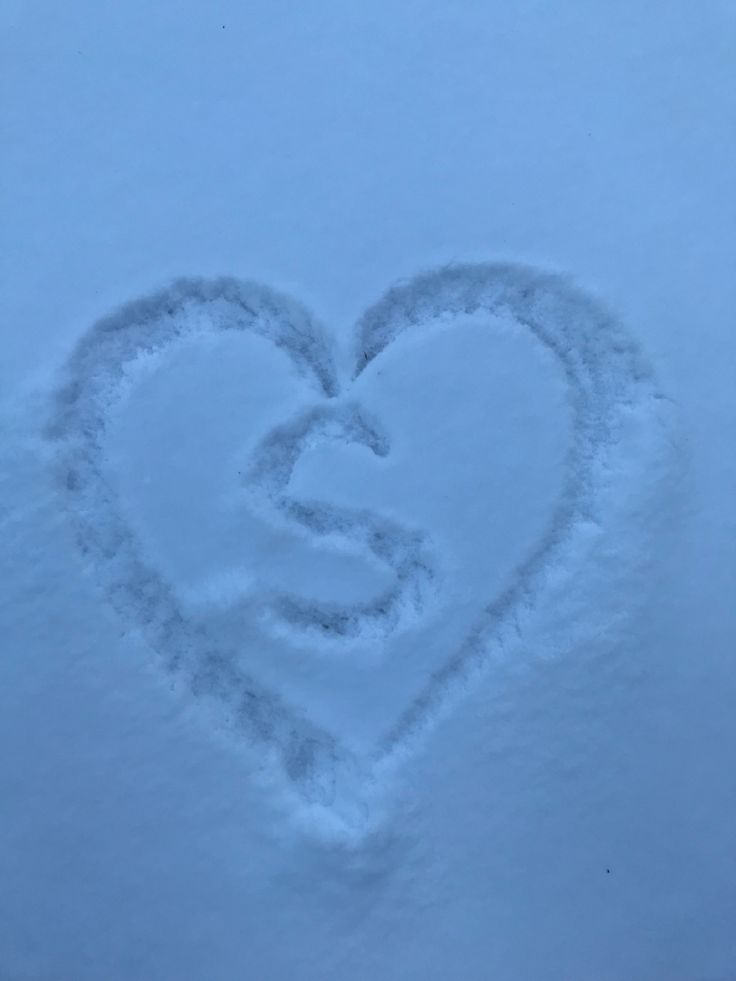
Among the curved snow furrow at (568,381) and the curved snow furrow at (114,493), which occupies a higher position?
the curved snow furrow at (568,381)

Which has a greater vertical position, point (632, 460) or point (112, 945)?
point (632, 460)

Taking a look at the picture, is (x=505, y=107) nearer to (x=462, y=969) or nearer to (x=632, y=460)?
(x=632, y=460)

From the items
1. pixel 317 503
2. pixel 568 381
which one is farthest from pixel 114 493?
pixel 568 381

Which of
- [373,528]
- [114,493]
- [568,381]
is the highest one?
[568,381]

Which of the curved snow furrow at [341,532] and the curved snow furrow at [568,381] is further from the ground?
the curved snow furrow at [568,381]

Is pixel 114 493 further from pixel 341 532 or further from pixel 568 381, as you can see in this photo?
pixel 568 381

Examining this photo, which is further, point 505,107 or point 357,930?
point 505,107

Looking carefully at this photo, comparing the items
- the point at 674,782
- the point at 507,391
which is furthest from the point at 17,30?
the point at 674,782
